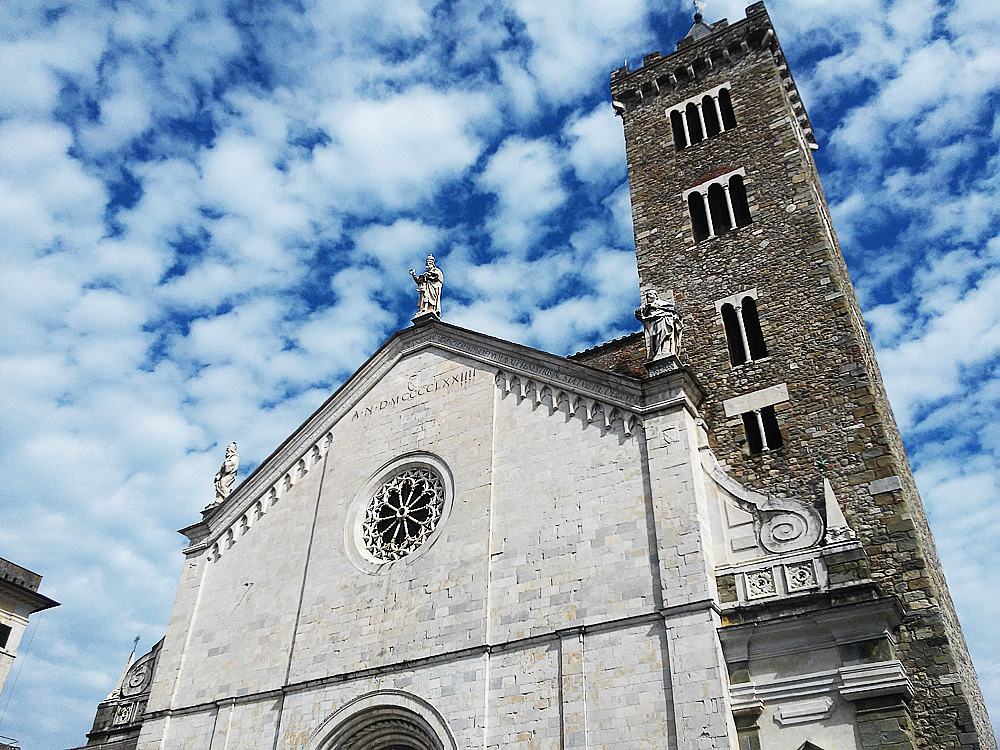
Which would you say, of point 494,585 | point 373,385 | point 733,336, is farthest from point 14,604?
point 733,336

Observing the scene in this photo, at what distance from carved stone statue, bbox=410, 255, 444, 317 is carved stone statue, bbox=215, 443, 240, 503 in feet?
21.1

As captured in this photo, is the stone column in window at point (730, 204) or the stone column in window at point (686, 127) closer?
the stone column in window at point (730, 204)

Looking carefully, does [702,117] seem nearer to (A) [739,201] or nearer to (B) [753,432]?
(A) [739,201]

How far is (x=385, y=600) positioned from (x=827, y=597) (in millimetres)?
8744

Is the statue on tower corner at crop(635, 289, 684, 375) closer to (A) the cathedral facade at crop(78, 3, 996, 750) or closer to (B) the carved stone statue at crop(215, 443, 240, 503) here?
A: (A) the cathedral facade at crop(78, 3, 996, 750)

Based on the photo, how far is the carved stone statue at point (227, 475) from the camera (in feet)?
73.3

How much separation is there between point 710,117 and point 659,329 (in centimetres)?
960

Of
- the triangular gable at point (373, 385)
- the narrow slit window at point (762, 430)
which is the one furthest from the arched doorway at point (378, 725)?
the narrow slit window at point (762, 430)

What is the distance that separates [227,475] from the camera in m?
22.7

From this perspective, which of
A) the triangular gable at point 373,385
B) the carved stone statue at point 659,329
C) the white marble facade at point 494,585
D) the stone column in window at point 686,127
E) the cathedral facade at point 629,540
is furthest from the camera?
the stone column in window at point 686,127

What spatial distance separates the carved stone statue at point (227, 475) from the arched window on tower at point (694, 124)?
15463 mm

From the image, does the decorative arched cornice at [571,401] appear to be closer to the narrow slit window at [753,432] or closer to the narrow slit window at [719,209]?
the narrow slit window at [753,432]

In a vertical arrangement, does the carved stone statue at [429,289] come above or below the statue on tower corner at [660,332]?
above

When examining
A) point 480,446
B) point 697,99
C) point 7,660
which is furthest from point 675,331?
point 7,660
